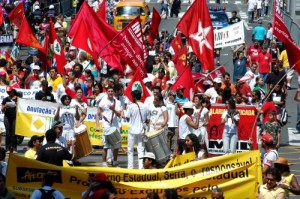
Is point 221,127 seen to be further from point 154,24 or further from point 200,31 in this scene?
point 154,24

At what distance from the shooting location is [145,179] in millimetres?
17469

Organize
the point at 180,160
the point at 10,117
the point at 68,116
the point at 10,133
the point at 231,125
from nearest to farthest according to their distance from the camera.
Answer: the point at 180,160
the point at 231,125
the point at 68,116
the point at 10,133
the point at 10,117

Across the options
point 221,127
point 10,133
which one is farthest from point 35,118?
point 221,127

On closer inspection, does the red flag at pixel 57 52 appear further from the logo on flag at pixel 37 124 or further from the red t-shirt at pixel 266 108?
the red t-shirt at pixel 266 108

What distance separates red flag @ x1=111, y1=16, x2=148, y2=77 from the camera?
92.0ft

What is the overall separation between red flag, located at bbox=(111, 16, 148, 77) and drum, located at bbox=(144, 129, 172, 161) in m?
4.92

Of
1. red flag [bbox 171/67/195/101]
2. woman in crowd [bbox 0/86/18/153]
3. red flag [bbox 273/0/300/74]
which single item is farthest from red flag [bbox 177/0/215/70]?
woman in crowd [bbox 0/86/18/153]

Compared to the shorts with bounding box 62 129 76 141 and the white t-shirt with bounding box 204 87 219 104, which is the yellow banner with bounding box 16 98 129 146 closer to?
the white t-shirt with bounding box 204 87 219 104

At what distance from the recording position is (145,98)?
2619cm

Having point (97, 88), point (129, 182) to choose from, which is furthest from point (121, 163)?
point (129, 182)

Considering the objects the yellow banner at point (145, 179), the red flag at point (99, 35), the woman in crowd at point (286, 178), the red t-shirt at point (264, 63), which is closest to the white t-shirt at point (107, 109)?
the red flag at point (99, 35)

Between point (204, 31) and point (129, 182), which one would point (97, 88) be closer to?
point (204, 31)

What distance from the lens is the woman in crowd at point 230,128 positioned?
2348 cm

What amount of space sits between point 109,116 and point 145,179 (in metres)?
6.94
